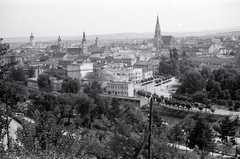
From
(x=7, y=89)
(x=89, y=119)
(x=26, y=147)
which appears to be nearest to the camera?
(x=26, y=147)

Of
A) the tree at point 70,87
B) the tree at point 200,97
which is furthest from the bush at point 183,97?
the tree at point 70,87

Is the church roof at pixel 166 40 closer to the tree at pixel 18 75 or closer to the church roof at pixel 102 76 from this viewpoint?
the church roof at pixel 102 76

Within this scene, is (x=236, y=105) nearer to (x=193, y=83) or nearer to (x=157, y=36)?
(x=193, y=83)

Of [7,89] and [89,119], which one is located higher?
[7,89]

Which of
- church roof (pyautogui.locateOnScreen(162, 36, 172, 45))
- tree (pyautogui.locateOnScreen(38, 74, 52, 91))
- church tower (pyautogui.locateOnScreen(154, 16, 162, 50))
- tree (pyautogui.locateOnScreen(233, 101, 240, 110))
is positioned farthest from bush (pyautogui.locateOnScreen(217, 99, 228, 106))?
church roof (pyautogui.locateOnScreen(162, 36, 172, 45))

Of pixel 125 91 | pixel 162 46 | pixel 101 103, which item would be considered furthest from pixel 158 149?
pixel 162 46

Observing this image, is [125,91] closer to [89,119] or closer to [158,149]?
[89,119]

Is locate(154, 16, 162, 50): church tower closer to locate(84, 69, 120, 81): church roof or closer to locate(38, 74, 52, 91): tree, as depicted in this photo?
locate(84, 69, 120, 81): church roof

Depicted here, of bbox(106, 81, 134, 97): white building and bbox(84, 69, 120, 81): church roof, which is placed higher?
bbox(84, 69, 120, 81): church roof
